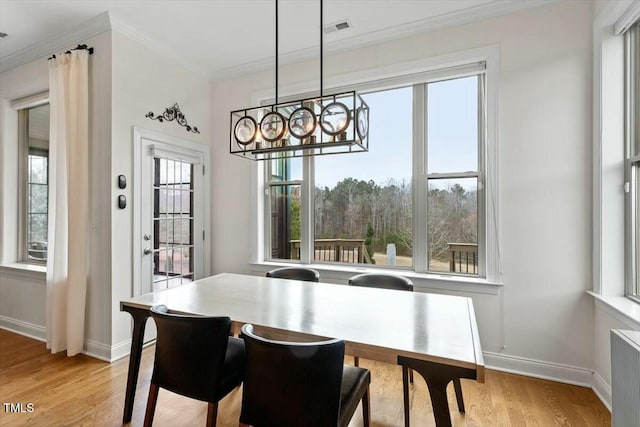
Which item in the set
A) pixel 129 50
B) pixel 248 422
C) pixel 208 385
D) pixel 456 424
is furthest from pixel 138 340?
pixel 129 50

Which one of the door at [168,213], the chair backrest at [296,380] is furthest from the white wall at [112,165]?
the chair backrest at [296,380]

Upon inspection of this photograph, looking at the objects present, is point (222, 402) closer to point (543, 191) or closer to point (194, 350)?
point (194, 350)

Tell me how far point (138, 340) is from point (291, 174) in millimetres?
2358

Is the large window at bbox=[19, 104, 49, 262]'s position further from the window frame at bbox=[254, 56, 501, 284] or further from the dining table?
the window frame at bbox=[254, 56, 501, 284]

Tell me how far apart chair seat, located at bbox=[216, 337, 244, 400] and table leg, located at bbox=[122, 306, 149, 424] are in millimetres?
539

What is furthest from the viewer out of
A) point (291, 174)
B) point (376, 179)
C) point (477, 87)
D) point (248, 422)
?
point (291, 174)

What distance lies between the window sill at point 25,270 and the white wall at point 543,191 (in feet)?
14.0

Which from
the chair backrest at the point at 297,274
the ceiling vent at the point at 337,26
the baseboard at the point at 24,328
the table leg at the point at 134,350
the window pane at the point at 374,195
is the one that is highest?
the ceiling vent at the point at 337,26

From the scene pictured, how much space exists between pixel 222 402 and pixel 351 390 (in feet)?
3.88

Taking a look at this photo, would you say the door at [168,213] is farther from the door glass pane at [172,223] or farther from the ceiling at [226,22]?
the ceiling at [226,22]

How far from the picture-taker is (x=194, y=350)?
5.01 feet

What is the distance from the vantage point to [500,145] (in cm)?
271

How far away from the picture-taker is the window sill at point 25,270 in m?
3.33

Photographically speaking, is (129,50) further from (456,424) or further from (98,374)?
(456,424)
